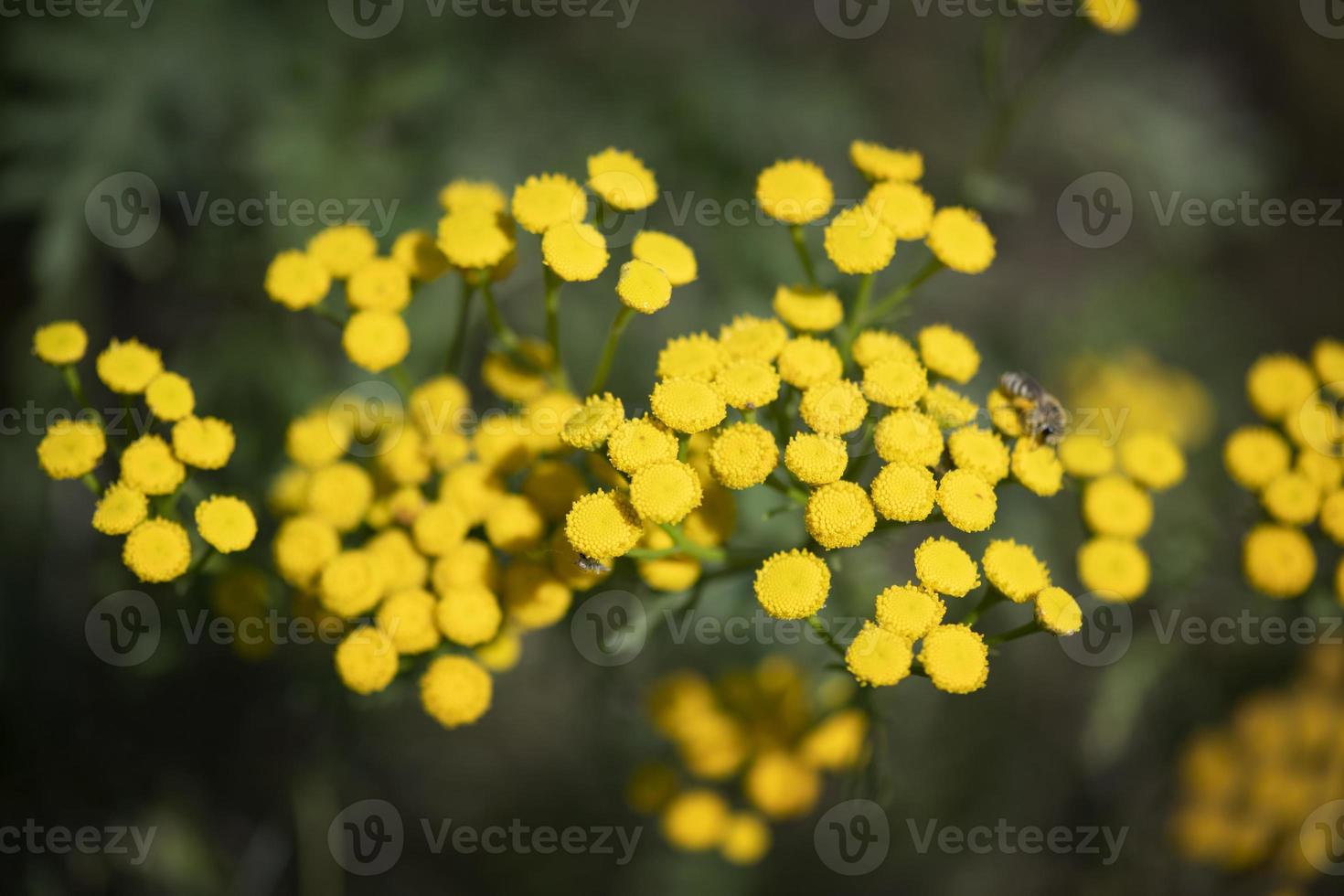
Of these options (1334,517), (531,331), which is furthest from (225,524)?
(1334,517)

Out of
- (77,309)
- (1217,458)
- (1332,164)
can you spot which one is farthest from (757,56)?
(1332,164)

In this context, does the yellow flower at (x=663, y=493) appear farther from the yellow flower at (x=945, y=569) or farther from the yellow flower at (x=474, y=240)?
the yellow flower at (x=474, y=240)

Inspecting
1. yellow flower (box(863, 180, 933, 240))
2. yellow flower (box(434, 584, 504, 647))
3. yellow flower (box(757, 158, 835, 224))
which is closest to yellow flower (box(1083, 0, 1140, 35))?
yellow flower (box(863, 180, 933, 240))

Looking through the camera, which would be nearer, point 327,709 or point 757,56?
point 327,709

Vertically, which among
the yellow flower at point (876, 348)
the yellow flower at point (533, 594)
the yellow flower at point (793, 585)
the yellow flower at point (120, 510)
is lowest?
the yellow flower at point (120, 510)

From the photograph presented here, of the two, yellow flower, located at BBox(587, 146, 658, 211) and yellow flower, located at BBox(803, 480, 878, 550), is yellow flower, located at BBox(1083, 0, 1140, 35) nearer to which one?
yellow flower, located at BBox(587, 146, 658, 211)

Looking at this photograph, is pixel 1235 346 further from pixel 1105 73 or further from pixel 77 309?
pixel 77 309


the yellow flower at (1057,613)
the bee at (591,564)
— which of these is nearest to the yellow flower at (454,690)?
the bee at (591,564)
